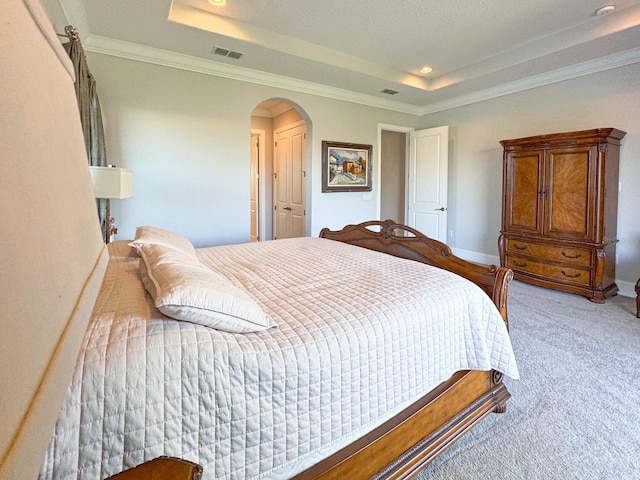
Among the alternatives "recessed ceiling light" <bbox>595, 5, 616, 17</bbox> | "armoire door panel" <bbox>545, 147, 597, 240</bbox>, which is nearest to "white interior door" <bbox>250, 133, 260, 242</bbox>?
"armoire door panel" <bbox>545, 147, 597, 240</bbox>

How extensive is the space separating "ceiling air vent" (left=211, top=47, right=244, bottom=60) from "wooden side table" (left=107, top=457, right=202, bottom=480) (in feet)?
12.3

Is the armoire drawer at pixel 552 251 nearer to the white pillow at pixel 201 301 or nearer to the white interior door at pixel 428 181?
the white interior door at pixel 428 181

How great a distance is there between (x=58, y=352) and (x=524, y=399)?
7.42 ft

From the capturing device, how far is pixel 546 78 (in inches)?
169

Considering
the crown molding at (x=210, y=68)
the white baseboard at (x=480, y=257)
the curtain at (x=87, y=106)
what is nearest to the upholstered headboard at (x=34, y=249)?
the curtain at (x=87, y=106)

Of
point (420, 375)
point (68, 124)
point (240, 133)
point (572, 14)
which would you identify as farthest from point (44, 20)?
point (572, 14)

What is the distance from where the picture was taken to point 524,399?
1.96 m

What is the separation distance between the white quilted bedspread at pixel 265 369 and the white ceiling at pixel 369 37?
2556 millimetres

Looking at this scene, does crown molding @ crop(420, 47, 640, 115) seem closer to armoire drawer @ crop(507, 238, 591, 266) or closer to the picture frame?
the picture frame

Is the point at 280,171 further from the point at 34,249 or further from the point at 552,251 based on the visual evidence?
the point at 34,249

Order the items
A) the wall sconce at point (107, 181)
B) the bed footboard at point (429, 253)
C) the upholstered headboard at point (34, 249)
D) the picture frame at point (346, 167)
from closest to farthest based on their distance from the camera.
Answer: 1. the upholstered headboard at point (34, 249)
2. the bed footboard at point (429, 253)
3. the wall sconce at point (107, 181)
4. the picture frame at point (346, 167)

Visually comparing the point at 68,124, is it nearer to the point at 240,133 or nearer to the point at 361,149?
the point at 240,133

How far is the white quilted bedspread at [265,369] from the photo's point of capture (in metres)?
0.81

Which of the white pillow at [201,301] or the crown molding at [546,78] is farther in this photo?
the crown molding at [546,78]
